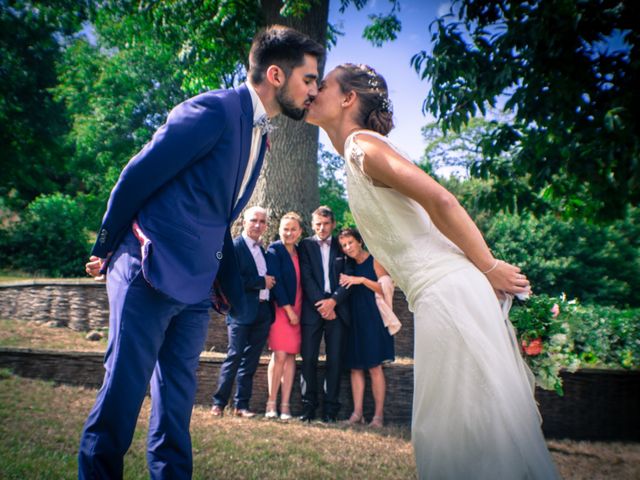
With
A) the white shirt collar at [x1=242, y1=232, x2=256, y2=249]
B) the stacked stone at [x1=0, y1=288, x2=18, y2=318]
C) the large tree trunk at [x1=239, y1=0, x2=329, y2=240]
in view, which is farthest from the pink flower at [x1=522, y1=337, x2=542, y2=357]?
the stacked stone at [x1=0, y1=288, x2=18, y2=318]

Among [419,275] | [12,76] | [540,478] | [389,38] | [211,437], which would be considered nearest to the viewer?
[540,478]

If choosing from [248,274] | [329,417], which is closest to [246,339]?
[248,274]

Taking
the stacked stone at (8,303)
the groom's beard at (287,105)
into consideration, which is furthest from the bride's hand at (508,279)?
the stacked stone at (8,303)

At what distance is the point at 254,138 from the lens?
262cm

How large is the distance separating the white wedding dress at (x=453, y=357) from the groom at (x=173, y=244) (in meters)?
0.69

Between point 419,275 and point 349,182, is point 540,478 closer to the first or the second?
point 419,275

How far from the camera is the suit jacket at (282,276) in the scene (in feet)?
18.7

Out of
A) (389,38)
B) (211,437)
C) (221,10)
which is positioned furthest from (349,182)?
(389,38)

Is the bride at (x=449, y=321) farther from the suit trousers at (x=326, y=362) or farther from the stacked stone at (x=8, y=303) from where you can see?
the stacked stone at (x=8, y=303)

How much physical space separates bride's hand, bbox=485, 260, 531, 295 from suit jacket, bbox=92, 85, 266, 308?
4.34 feet

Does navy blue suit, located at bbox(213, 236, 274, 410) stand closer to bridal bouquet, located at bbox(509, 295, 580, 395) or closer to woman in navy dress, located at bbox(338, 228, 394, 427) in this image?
woman in navy dress, located at bbox(338, 228, 394, 427)

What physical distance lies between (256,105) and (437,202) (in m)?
1.20

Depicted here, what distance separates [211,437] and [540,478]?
10.8ft

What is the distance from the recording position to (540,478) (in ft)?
5.46
